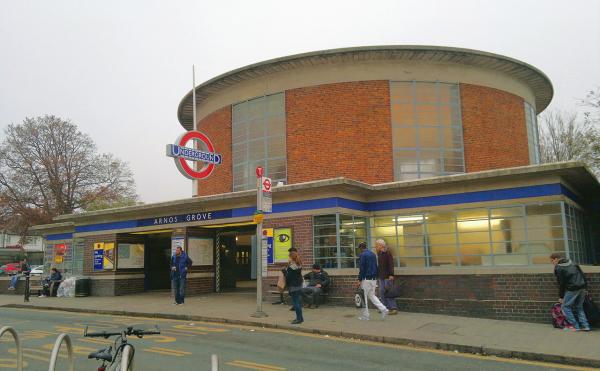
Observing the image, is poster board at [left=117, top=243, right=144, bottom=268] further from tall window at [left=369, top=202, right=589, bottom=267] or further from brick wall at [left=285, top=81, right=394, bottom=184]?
tall window at [left=369, top=202, right=589, bottom=267]

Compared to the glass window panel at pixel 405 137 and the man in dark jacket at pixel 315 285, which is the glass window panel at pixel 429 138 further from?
the man in dark jacket at pixel 315 285

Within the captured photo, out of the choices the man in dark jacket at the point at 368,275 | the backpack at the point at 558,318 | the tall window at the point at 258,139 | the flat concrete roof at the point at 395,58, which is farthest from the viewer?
the tall window at the point at 258,139

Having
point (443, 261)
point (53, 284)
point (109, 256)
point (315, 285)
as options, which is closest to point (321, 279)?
point (315, 285)

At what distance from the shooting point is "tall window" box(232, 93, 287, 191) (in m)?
21.4

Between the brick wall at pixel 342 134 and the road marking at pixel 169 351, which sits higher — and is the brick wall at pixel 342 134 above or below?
above

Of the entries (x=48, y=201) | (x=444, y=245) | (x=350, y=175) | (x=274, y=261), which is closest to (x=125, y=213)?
→ (x=274, y=261)

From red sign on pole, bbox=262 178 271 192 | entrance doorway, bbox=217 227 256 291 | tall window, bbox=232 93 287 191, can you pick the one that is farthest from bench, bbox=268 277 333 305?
tall window, bbox=232 93 287 191

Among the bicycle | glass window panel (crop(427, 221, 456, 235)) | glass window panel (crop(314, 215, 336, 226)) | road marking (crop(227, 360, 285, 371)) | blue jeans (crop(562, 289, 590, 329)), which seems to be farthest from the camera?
glass window panel (crop(314, 215, 336, 226))

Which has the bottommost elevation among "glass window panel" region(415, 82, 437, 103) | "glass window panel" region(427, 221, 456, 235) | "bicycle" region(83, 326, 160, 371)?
"bicycle" region(83, 326, 160, 371)

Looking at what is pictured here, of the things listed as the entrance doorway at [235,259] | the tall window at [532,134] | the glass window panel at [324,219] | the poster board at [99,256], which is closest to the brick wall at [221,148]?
the entrance doorway at [235,259]

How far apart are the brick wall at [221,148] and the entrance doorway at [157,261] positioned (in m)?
3.24

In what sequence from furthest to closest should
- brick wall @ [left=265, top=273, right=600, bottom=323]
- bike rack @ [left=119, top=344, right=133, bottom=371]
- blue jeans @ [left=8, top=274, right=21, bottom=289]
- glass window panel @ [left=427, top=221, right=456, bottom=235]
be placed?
blue jeans @ [left=8, top=274, right=21, bottom=289], glass window panel @ [left=427, top=221, right=456, bottom=235], brick wall @ [left=265, top=273, right=600, bottom=323], bike rack @ [left=119, top=344, right=133, bottom=371]

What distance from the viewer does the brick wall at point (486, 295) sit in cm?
1170

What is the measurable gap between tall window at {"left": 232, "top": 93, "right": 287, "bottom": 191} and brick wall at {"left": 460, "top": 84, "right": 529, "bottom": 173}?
7919 millimetres
